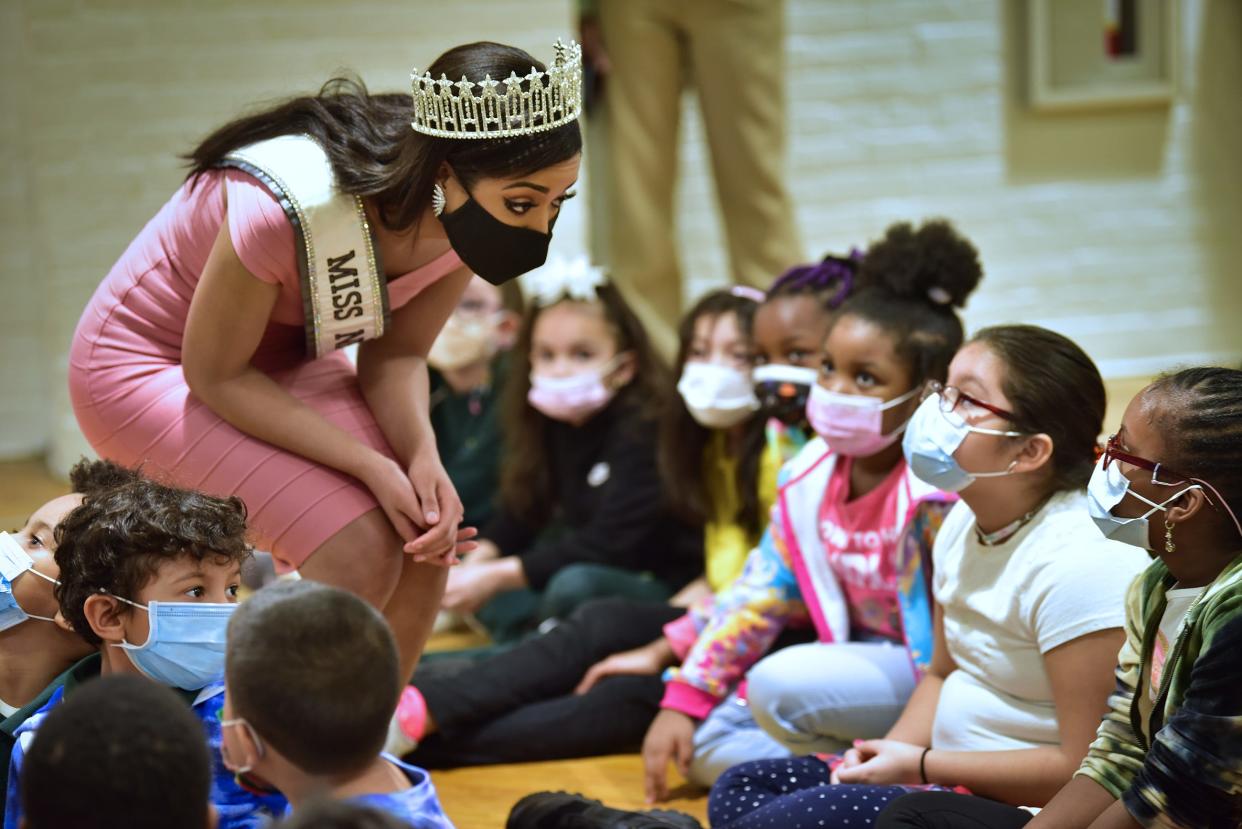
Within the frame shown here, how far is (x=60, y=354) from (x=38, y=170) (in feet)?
1.92

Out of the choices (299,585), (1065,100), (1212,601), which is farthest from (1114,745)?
(1065,100)

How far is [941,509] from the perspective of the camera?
2.36 meters

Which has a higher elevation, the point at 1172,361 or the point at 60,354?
→ the point at 60,354

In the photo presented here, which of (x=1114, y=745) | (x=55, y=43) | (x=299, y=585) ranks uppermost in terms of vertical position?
(x=55, y=43)

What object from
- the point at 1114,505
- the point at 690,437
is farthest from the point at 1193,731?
the point at 690,437

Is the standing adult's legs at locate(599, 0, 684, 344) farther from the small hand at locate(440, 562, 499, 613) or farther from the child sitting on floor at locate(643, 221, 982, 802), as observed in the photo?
the child sitting on floor at locate(643, 221, 982, 802)

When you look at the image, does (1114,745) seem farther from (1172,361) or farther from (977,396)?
(1172,361)

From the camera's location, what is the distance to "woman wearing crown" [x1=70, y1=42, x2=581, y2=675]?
1919mm

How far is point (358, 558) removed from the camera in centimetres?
204

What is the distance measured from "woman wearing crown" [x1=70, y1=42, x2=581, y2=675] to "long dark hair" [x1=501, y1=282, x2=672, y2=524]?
4.09ft

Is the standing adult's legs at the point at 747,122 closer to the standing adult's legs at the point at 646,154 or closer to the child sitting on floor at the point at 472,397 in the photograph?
the standing adult's legs at the point at 646,154

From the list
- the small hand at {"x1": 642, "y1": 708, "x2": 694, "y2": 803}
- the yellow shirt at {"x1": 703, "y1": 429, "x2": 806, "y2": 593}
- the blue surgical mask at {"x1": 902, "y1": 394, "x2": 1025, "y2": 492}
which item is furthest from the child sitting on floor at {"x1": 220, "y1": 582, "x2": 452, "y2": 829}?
the yellow shirt at {"x1": 703, "y1": 429, "x2": 806, "y2": 593}

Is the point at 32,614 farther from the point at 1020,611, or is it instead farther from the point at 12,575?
the point at 1020,611

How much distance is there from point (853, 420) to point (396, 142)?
2.95ft
